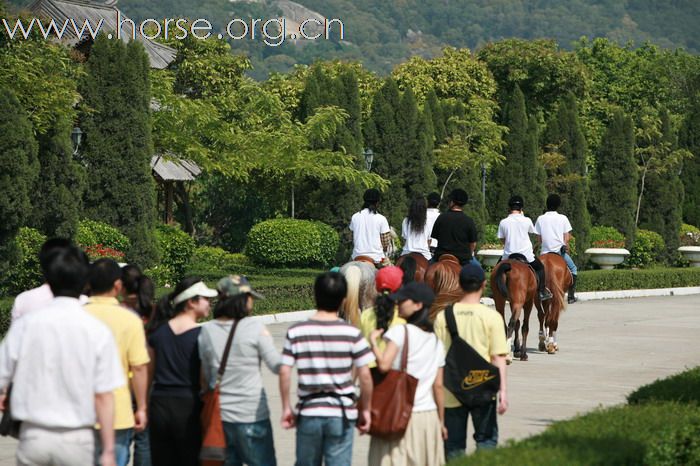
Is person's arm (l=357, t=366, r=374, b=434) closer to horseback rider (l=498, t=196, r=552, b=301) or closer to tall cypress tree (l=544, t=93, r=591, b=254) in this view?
horseback rider (l=498, t=196, r=552, b=301)

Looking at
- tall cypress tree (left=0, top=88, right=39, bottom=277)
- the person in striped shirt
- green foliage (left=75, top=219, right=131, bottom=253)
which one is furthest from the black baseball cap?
green foliage (left=75, top=219, right=131, bottom=253)

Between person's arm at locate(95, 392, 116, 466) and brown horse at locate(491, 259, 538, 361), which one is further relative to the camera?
brown horse at locate(491, 259, 538, 361)

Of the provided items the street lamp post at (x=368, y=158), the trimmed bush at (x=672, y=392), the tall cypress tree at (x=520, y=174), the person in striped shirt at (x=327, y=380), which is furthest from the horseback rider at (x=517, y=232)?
the tall cypress tree at (x=520, y=174)

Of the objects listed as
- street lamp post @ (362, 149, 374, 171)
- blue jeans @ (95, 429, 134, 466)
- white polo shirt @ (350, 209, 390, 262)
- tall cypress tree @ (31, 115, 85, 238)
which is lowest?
blue jeans @ (95, 429, 134, 466)

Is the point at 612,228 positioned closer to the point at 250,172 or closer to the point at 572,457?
the point at 250,172

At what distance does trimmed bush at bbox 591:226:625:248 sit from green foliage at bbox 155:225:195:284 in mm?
17175

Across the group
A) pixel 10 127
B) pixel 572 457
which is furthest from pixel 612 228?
pixel 572 457

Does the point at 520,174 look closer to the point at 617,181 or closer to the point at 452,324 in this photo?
the point at 617,181

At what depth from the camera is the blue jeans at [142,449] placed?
940cm

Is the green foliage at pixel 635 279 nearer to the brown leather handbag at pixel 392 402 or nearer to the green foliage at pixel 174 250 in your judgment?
the green foliage at pixel 174 250

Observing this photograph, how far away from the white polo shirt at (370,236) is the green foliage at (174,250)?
36.9 feet

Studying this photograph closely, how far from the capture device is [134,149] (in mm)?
29219

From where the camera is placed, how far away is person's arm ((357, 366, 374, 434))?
8.43 m

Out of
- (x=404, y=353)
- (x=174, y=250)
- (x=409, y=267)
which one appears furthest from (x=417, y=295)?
(x=174, y=250)
